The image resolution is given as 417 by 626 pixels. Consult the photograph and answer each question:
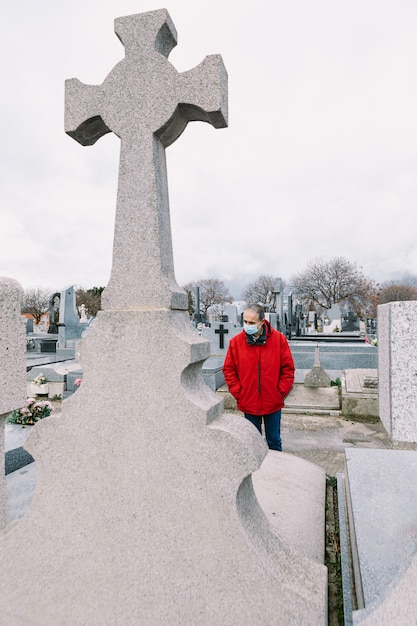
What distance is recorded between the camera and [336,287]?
175 ft

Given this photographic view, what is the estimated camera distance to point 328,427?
7340 mm

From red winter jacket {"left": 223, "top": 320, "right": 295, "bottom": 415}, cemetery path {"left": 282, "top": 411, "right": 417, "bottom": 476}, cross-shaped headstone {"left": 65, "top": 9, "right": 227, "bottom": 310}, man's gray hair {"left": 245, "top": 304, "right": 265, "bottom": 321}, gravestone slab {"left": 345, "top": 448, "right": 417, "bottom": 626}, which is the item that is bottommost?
cemetery path {"left": 282, "top": 411, "right": 417, "bottom": 476}

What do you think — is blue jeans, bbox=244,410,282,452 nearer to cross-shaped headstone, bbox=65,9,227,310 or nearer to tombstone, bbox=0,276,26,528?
cross-shaped headstone, bbox=65,9,227,310

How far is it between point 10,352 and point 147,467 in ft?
3.14

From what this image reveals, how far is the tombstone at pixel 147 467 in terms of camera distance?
195 cm

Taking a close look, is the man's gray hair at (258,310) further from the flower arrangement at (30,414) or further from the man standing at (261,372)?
the flower arrangement at (30,414)

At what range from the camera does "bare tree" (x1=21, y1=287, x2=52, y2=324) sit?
58.3 metres

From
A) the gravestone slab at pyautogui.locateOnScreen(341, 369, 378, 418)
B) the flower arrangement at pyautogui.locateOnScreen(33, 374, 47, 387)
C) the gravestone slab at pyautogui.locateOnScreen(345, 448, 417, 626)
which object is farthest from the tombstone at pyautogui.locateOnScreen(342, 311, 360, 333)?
the gravestone slab at pyautogui.locateOnScreen(345, 448, 417, 626)

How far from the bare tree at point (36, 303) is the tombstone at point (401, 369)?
58570 millimetres

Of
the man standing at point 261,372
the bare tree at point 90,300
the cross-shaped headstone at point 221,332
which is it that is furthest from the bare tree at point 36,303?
the man standing at point 261,372

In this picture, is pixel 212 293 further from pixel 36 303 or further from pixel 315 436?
pixel 315 436

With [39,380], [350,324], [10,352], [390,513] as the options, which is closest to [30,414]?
[10,352]

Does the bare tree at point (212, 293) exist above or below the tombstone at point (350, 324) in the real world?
above

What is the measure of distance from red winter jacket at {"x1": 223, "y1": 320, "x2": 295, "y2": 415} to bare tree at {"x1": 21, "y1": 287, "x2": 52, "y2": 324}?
2214 inches
